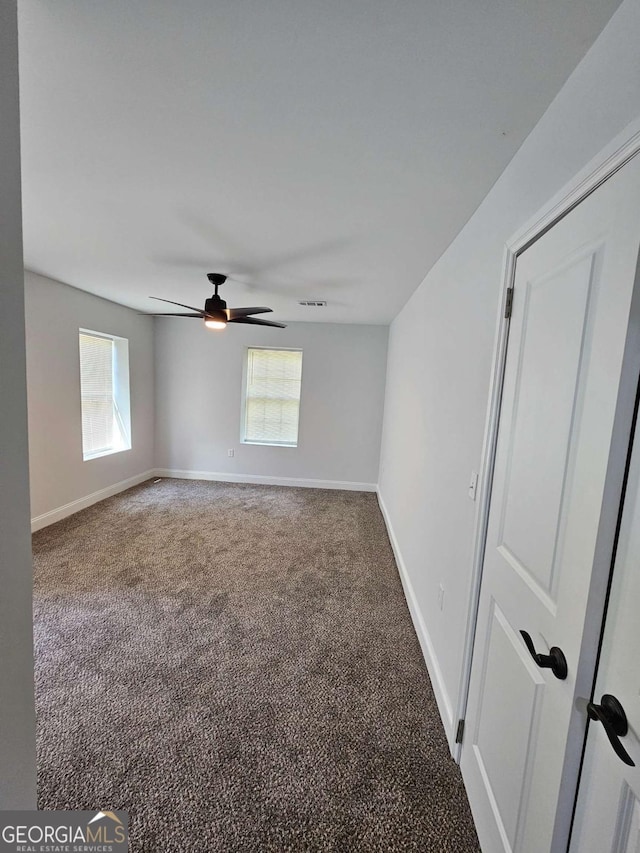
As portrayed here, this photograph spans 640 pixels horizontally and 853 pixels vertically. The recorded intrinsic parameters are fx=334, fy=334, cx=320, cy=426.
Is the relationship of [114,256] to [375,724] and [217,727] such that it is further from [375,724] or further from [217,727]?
[375,724]

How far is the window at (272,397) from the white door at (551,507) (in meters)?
4.18

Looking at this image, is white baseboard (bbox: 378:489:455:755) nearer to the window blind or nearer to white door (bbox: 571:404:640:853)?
white door (bbox: 571:404:640:853)

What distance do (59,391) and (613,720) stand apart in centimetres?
449

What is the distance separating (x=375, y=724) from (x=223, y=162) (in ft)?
8.60

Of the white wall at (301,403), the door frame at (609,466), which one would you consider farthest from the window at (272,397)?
the door frame at (609,466)

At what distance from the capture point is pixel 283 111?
116 cm

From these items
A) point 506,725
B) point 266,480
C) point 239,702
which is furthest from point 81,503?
point 506,725

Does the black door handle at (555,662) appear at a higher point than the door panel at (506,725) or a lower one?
higher

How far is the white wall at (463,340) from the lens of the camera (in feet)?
2.67

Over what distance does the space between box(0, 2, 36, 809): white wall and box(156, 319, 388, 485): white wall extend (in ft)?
14.5

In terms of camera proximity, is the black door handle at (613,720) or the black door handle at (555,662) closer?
the black door handle at (613,720)

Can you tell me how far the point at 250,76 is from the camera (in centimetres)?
104

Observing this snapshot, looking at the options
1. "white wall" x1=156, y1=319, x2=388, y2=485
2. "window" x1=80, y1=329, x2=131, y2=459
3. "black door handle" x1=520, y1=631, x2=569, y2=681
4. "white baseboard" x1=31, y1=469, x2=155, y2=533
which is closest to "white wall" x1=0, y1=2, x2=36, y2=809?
"black door handle" x1=520, y1=631, x2=569, y2=681

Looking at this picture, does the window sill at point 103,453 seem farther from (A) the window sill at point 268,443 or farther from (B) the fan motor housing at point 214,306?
(B) the fan motor housing at point 214,306
